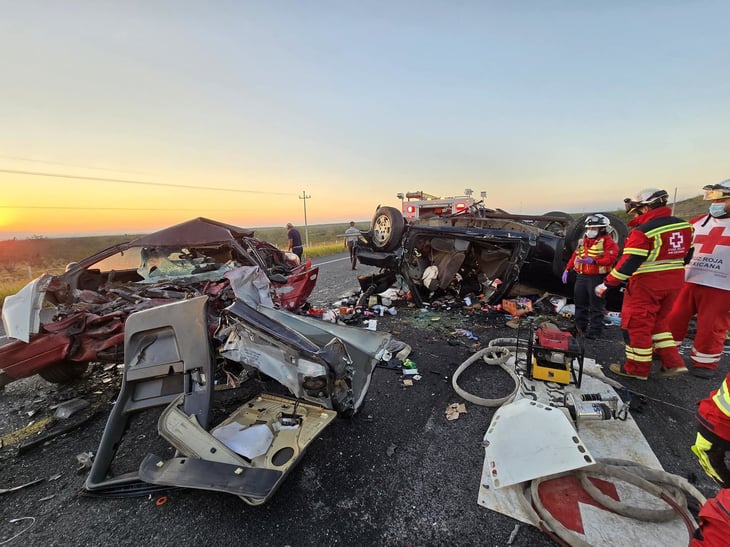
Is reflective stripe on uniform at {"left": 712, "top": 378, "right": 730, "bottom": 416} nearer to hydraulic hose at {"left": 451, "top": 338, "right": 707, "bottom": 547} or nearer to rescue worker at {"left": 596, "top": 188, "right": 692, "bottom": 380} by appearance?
hydraulic hose at {"left": 451, "top": 338, "right": 707, "bottom": 547}

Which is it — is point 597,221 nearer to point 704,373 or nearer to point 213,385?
point 704,373

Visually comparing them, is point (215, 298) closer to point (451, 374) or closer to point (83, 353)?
point (83, 353)

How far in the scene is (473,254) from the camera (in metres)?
5.85

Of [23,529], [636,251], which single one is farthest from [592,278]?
[23,529]

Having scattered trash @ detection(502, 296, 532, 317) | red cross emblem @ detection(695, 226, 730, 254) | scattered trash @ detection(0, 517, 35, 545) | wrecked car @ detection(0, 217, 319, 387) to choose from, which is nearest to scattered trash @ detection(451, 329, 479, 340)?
scattered trash @ detection(502, 296, 532, 317)

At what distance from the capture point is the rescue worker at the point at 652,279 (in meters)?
2.89

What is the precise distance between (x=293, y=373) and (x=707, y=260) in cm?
388

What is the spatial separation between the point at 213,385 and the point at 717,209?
176 inches

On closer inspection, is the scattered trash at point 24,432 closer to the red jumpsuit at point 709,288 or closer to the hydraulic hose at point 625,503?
the hydraulic hose at point 625,503

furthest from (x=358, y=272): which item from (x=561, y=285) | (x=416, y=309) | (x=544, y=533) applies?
(x=544, y=533)

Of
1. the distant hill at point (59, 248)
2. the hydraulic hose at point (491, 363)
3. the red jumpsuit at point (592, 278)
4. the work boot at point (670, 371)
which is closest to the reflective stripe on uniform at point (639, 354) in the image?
the work boot at point (670, 371)

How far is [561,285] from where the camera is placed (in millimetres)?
5211

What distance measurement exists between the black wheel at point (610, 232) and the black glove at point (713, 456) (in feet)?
13.7

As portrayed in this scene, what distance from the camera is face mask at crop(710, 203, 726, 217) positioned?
284 cm
